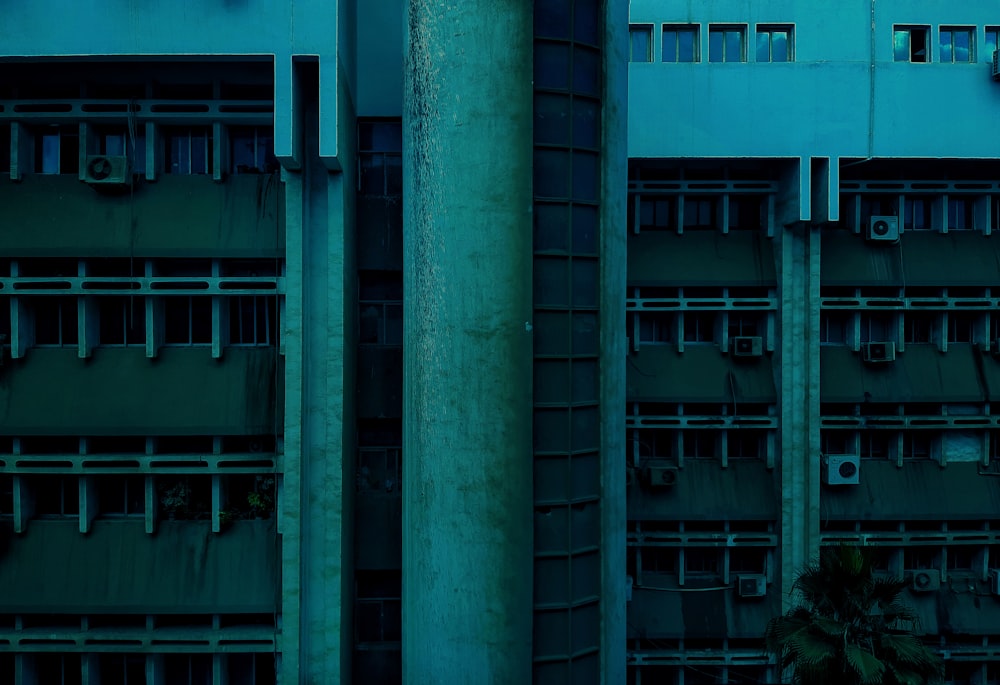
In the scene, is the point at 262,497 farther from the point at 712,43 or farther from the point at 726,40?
the point at 726,40

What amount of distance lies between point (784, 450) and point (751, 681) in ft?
17.5

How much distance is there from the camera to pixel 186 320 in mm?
12922

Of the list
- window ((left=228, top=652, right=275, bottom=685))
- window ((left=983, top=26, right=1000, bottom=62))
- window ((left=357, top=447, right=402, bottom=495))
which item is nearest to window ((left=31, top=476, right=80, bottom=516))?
window ((left=228, top=652, right=275, bottom=685))

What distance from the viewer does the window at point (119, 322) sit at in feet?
41.8

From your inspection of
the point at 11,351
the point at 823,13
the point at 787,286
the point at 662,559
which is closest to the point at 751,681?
the point at 662,559

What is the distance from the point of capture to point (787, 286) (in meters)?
14.1

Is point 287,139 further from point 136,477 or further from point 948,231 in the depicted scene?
point 948,231

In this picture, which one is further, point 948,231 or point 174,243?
point 948,231

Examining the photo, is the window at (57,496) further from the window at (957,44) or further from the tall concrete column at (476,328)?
the window at (957,44)

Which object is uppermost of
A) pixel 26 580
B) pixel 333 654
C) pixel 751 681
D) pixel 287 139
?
pixel 287 139

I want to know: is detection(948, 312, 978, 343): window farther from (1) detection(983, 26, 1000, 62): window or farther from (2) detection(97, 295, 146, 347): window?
(2) detection(97, 295, 146, 347): window

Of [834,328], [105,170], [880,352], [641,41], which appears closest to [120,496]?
[105,170]

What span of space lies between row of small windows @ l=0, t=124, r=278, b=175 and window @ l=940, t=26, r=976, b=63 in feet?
50.1

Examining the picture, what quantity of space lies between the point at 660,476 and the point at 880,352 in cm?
579
